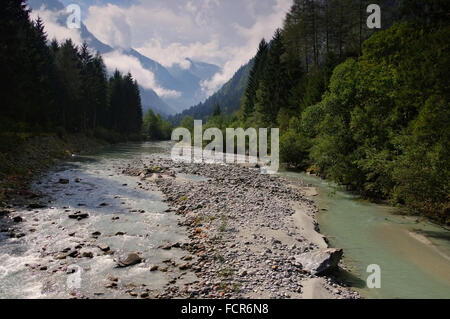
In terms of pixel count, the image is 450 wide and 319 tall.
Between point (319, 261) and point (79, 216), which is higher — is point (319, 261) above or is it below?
below

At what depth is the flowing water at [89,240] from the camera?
8914 mm

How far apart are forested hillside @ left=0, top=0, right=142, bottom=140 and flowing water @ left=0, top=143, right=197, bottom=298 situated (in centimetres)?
1442

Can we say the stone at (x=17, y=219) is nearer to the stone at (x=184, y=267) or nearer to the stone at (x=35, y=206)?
the stone at (x=35, y=206)

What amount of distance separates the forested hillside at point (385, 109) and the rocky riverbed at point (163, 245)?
5.38 meters

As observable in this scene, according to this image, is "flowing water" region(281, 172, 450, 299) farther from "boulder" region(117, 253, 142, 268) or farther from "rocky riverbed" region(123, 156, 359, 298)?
"boulder" region(117, 253, 142, 268)

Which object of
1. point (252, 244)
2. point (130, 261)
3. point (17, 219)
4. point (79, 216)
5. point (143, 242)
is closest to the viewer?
point (130, 261)

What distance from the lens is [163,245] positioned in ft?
40.1

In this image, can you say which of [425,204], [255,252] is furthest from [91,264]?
[425,204]

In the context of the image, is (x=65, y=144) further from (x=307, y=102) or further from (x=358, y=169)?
(x=358, y=169)

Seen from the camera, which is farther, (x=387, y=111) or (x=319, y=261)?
(x=387, y=111)

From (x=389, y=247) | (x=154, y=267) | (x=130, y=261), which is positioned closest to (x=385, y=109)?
(x=389, y=247)

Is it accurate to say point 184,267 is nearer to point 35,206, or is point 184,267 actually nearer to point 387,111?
point 35,206

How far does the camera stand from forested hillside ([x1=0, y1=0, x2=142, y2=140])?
29.4 m

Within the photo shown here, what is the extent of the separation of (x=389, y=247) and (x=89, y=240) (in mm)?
13506
